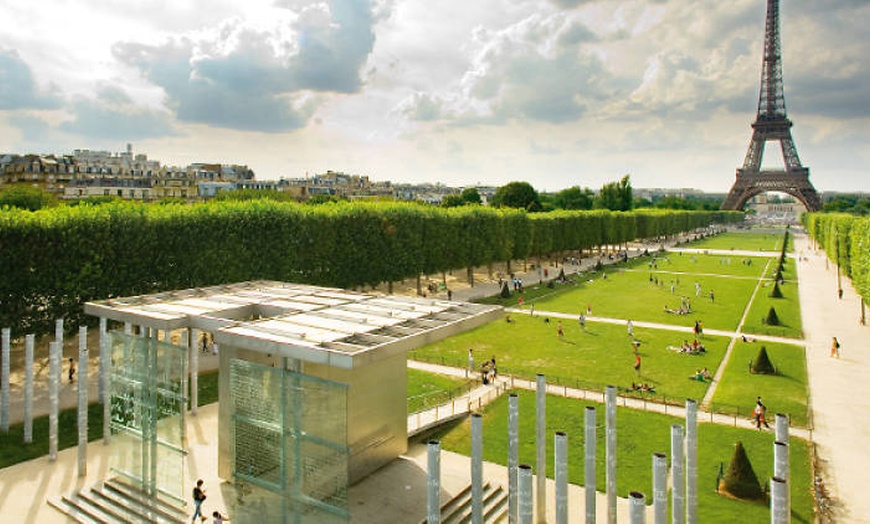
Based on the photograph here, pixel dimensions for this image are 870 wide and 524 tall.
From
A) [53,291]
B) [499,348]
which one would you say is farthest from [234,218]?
[499,348]

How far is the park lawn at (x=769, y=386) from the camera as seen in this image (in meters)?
25.2

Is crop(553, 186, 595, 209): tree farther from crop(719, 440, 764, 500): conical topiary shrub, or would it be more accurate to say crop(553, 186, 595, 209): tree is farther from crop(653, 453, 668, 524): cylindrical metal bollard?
crop(653, 453, 668, 524): cylindrical metal bollard

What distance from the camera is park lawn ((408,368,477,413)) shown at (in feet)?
84.5

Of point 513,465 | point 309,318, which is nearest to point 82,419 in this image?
point 309,318

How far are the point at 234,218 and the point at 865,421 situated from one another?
33.3m

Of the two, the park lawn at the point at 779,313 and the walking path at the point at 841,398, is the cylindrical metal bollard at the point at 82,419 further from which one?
the park lawn at the point at 779,313

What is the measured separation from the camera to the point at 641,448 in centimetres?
2123

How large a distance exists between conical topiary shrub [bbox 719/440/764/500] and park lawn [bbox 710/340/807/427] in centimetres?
678

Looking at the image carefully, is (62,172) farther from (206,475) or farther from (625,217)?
(206,475)

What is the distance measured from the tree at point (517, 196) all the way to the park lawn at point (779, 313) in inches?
2158

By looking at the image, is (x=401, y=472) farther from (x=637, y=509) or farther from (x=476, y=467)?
(x=637, y=509)

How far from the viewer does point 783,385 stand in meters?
28.7

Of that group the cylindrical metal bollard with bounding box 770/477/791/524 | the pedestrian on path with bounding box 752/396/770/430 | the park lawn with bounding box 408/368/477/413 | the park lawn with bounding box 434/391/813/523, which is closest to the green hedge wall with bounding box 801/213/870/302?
the pedestrian on path with bounding box 752/396/770/430

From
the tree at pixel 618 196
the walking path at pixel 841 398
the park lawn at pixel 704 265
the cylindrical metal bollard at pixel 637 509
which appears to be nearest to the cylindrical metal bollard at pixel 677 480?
the cylindrical metal bollard at pixel 637 509
